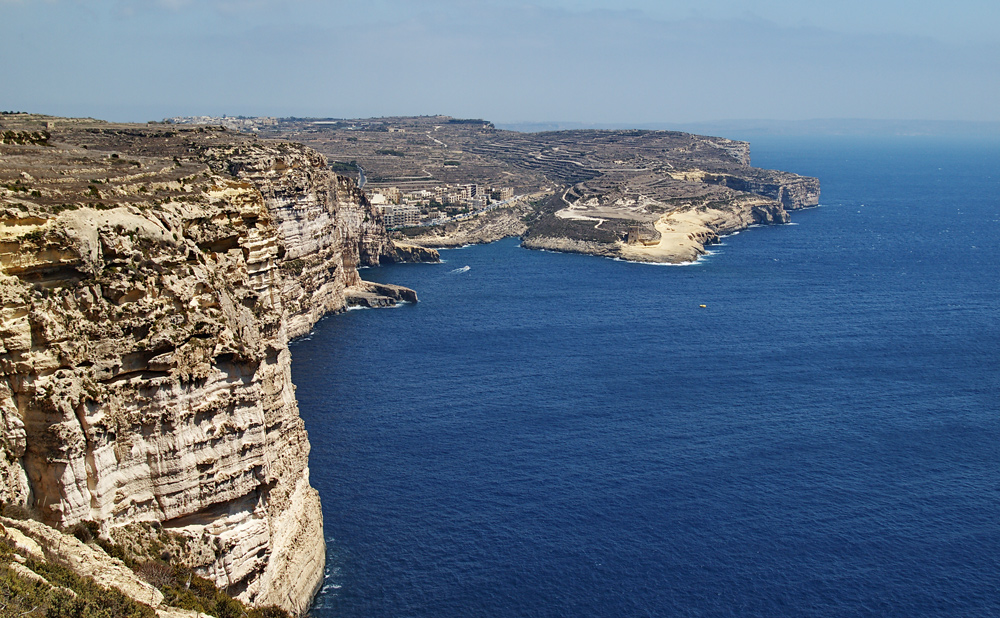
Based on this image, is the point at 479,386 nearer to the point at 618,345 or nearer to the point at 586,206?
the point at 618,345

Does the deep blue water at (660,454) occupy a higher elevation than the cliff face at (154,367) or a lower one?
lower

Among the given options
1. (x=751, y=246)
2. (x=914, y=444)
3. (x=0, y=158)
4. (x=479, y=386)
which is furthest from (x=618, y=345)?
(x=751, y=246)

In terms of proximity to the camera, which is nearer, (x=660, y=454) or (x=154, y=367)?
(x=154, y=367)

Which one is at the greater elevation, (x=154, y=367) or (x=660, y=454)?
(x=154, y=367)

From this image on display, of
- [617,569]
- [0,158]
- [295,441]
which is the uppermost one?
[0,158]

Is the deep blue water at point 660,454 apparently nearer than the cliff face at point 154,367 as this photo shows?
No
